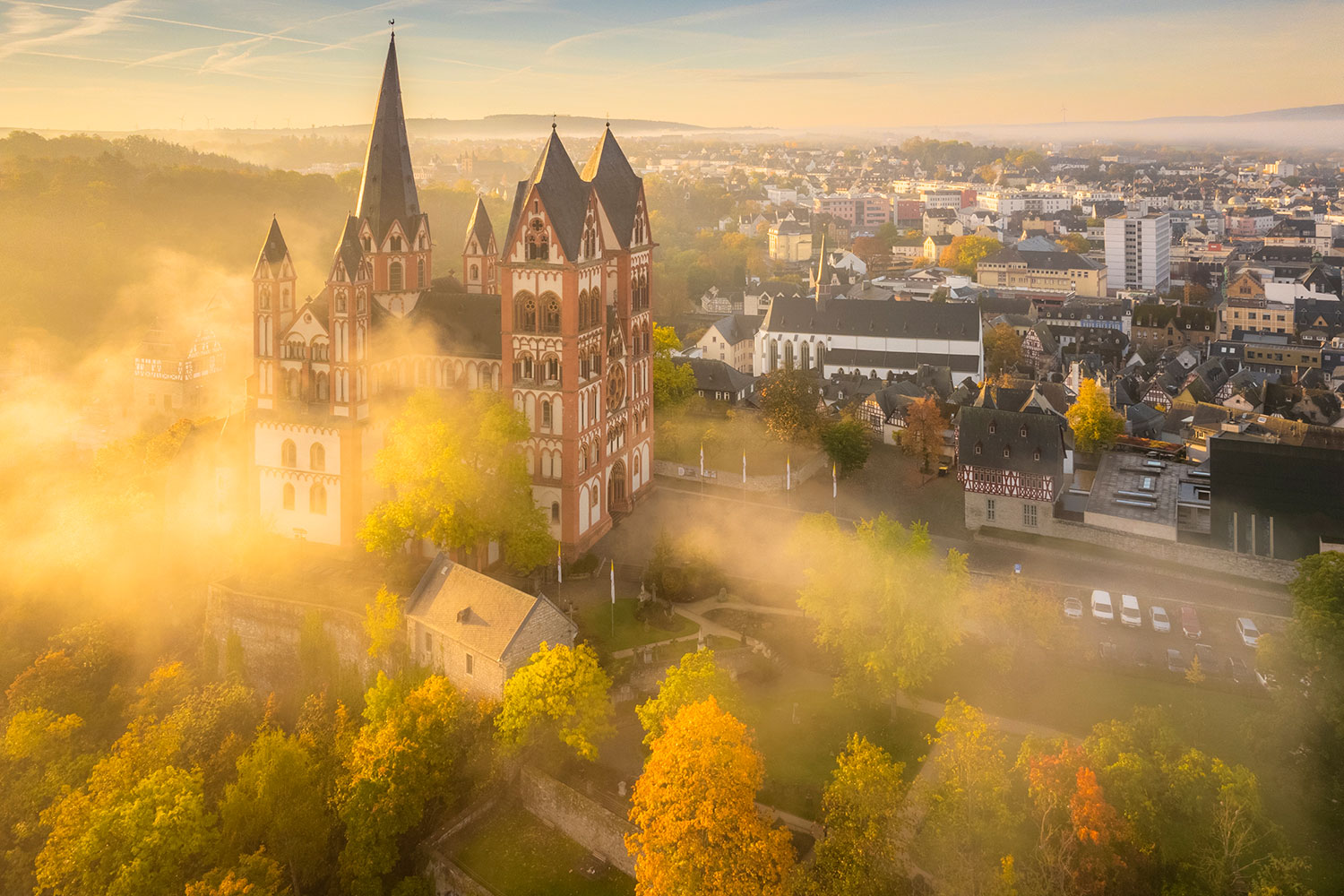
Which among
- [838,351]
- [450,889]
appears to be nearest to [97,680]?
[450,889]

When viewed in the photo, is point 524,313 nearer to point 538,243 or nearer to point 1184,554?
point 538,243

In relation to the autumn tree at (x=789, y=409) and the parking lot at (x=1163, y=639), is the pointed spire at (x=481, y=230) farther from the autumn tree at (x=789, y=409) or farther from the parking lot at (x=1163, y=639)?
the parking lot at (x=1163, y=639)

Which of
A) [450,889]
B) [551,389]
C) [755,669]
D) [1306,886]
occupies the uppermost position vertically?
[551,389]

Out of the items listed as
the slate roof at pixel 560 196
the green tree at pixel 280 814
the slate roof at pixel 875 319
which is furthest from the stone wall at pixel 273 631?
the slate roof at pixel 875 319

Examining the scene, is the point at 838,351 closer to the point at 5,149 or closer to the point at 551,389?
the point at 551,389

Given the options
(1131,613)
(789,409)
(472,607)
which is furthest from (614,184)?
(1131,613)
